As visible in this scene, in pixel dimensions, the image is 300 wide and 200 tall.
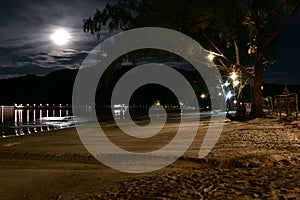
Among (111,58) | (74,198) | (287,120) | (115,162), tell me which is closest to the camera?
(74,198)

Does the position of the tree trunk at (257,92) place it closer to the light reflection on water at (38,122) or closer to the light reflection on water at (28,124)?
the light reflection on water at (38,122)

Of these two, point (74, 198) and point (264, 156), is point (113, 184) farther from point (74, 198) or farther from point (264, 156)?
point (264, 156)

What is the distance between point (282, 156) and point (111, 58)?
1430 centimetres

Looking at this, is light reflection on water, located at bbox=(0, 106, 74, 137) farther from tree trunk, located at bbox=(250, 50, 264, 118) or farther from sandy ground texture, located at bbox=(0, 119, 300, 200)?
sandy ground texture, located at bbox=(0, 119, 300, 200)

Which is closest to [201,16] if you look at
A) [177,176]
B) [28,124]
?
[177,176]

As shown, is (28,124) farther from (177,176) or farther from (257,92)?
(177,176)

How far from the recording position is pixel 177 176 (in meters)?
8.33

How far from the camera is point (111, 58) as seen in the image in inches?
881

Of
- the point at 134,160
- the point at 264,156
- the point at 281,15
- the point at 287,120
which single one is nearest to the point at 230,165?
the point at 264,156

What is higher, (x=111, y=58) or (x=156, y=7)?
Answer: (x=156, y=7)

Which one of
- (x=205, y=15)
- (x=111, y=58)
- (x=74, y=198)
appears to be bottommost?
(x=74, y=198)

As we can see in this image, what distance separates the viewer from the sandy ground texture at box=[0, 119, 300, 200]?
682 cm

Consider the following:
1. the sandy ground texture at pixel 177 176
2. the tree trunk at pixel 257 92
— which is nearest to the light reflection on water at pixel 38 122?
the tree trunk at pixel 257 92

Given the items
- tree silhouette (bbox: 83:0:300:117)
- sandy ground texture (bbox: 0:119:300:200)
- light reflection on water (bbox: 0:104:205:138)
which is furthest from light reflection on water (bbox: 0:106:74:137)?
sandy ground texture (bbox: 0:119:300:200)
